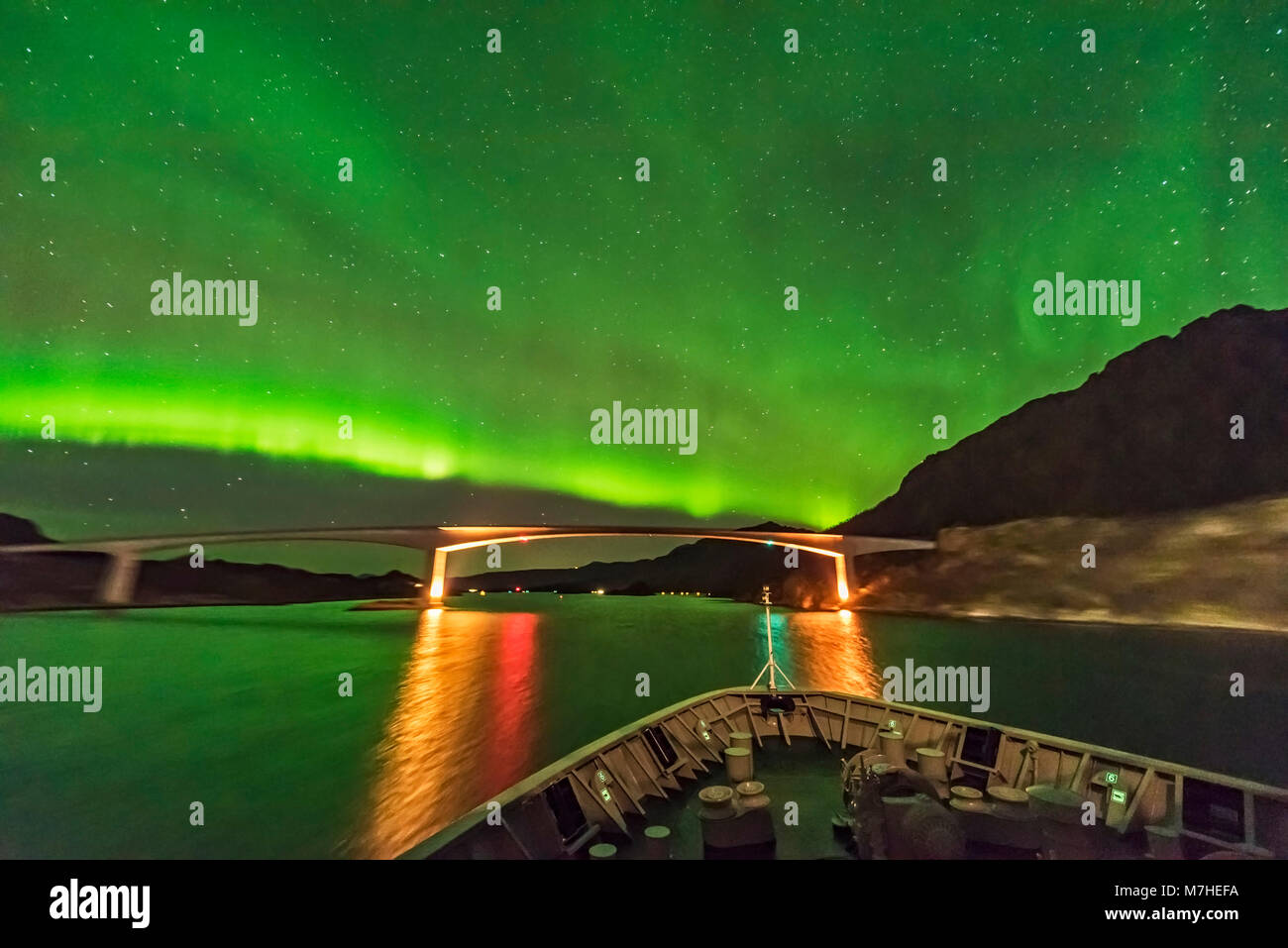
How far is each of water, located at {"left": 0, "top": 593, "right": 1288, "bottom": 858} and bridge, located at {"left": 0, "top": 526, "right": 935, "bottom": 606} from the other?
353 inches

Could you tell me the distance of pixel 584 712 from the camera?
37.6 meters

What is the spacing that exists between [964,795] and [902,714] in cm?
437

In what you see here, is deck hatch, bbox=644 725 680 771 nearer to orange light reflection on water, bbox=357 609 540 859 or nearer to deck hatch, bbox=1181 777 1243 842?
deck hatch, bbox=1181 777 1243 842

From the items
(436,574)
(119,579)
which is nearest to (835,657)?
(436,574)

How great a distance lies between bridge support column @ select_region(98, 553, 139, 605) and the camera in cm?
5388

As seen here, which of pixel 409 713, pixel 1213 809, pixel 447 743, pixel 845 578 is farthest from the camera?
pixel 845 578

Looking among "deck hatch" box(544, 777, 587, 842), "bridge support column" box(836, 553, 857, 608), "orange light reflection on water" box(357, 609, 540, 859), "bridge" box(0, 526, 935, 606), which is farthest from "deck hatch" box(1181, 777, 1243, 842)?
"bridge support column" box(836, 553, 857, 608)

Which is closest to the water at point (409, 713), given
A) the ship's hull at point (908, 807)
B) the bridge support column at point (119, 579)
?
the bridge support column at point (119, 579)

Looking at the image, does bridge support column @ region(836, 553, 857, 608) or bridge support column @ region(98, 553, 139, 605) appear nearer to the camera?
bridge support column @ region(98, 553, 139, 605)

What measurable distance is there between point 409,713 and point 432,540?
2041 cm

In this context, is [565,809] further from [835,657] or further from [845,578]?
[845,578]

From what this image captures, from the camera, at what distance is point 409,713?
36656 mm

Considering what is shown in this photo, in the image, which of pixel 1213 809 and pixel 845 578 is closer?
pixel 1213 809

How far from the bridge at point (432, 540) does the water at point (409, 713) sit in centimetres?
897
